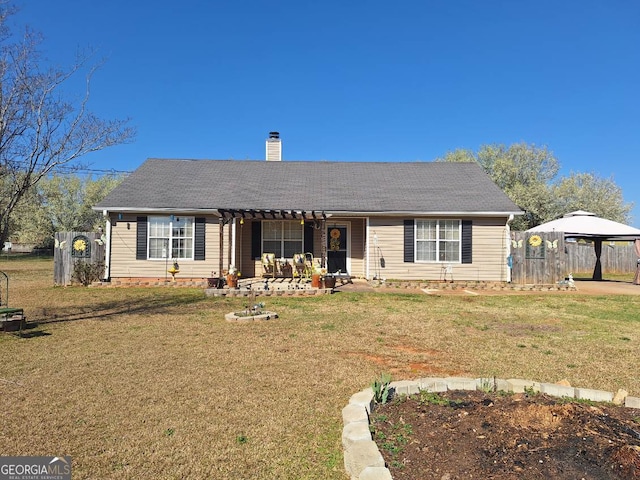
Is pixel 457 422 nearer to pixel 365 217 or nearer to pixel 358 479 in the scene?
pixel 358 479

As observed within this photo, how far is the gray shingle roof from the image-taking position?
15.0 meters

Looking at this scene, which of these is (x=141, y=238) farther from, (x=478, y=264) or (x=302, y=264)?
(x=478, y=264)

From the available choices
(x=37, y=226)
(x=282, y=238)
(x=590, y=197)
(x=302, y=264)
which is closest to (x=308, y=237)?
(x=282, y=238)

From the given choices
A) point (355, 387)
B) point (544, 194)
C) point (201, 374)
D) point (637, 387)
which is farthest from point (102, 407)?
point (544, 194)

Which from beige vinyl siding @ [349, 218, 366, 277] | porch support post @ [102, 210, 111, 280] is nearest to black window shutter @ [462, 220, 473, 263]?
beige vinyl siding @ [349, 218, 366, 277]

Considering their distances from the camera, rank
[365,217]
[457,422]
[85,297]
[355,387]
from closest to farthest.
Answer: [457,422] < [355,387] < [85,297] < [365,217]

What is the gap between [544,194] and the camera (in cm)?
2848

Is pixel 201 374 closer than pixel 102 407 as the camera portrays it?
No

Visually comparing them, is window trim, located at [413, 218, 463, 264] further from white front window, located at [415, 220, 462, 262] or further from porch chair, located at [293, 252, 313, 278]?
porch chair, located at [293, 252, 313, 278]

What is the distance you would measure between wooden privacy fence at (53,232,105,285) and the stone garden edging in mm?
13528

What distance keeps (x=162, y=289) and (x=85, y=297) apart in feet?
7.53

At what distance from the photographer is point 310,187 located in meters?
17.2

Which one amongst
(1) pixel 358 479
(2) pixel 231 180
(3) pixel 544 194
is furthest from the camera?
(3) pixel 544 194

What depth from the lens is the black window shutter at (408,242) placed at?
49.3 ft
